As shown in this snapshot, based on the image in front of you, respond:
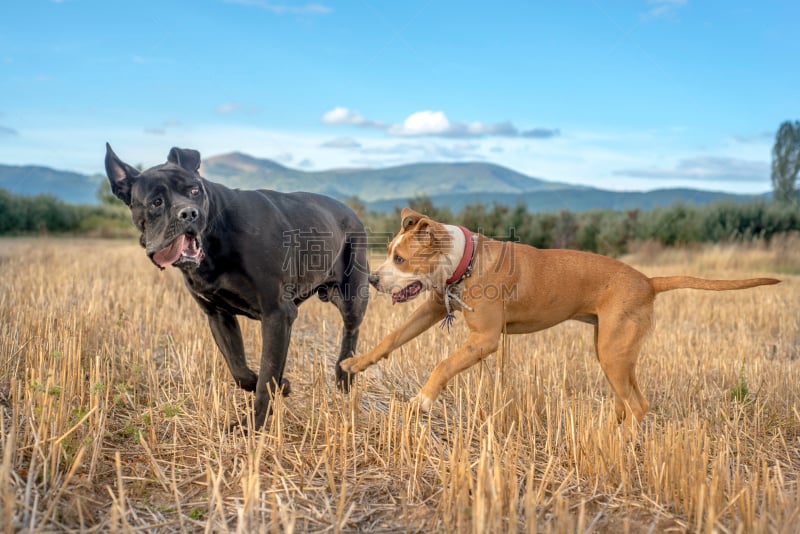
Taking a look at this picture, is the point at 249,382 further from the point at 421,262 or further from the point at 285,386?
the point at 421,262

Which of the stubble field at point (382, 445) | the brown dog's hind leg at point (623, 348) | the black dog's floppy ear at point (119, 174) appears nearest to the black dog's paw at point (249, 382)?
the stubble field at point (382, 445)

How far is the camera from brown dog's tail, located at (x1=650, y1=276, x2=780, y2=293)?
15.7 feet

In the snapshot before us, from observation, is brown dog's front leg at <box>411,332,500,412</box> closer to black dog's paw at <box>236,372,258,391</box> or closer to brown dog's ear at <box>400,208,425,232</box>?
brown dog's ear at <box>400,208,425,232</box>

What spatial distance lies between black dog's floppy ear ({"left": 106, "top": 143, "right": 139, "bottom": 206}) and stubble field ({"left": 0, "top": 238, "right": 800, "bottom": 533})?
4.46 feet

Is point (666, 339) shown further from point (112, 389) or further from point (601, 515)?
point (112, 389)

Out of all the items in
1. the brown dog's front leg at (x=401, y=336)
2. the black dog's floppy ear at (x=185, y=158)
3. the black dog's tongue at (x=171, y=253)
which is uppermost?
the black dog's floppy ear at (x=185, y=158)

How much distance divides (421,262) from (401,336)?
575 mm

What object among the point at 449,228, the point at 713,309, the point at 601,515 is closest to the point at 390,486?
the point at 601,515

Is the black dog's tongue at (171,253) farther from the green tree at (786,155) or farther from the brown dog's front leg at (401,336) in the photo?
the green tree at (786,155)

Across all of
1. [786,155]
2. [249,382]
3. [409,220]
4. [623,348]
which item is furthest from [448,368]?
[786,155]

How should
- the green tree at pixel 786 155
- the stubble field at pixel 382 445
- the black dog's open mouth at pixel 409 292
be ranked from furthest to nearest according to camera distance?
the green tree at pixel 786 155
the black dog's open mouth at pixel 409 292
the stubble field at pixel 382 445

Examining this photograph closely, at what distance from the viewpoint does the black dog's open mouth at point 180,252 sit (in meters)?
4.32

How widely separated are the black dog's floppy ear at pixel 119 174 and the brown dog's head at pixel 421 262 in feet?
5.95

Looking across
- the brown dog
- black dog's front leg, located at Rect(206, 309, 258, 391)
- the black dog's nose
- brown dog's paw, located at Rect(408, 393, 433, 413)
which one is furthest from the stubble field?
the black dog's nose
